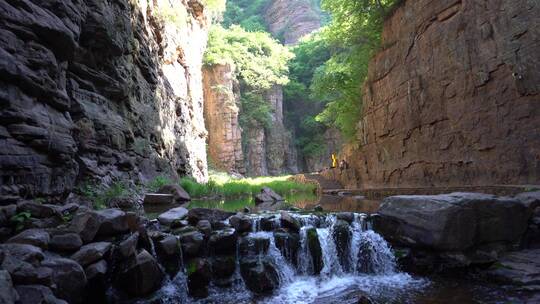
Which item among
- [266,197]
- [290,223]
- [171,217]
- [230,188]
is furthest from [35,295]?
[230,188]

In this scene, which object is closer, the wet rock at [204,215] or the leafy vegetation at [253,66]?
the wet rock at [204,215]

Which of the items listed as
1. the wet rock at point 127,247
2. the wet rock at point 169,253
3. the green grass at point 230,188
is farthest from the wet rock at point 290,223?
the green grass at point 230,188

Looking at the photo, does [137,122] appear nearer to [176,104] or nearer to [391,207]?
[176,104]

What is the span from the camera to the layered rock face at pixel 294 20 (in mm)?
57875

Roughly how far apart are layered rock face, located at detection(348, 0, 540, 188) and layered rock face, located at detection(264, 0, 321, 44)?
4328cm

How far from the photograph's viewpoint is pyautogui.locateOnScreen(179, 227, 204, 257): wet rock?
5.96 m

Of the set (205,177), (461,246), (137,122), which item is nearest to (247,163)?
(205,177)

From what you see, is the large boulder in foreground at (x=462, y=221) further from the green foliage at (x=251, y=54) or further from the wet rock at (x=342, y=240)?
the green foliage at (x=251, y=54)

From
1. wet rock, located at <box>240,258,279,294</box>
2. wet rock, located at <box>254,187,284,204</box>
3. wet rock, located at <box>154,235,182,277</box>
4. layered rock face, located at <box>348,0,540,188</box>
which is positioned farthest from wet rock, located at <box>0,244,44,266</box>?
layered rock face, located at <box>348,0,540,188</box>

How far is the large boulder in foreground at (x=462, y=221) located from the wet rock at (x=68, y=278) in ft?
18.1

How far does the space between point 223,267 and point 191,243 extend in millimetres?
672

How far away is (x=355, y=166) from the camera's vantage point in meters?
20.1

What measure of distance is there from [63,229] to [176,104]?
1504cm

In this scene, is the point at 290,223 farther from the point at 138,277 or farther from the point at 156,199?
the point at 156,199
